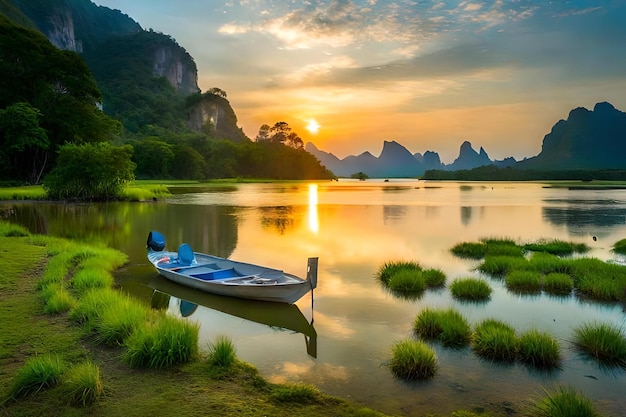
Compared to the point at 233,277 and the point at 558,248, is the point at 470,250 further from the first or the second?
the point at 233,277

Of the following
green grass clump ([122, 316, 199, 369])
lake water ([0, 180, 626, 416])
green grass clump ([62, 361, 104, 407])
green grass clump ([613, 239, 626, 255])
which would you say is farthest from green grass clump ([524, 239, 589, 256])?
green grass clump ([62, 361, 104, 407])

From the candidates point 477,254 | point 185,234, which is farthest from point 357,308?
point 185,234

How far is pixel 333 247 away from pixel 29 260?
14.1 metres

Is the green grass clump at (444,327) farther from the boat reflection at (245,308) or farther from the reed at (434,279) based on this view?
the reed at (434,279)

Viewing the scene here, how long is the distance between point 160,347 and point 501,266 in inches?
567

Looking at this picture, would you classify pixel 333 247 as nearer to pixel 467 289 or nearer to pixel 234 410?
pixel 467 289

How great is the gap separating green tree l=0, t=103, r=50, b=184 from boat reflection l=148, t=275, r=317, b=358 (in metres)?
44.3

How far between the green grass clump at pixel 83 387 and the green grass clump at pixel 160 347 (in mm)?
A: 1033

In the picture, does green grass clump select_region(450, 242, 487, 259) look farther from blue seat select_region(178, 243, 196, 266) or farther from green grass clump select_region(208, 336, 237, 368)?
green grass clump select_region(208, 336, 237, 368)

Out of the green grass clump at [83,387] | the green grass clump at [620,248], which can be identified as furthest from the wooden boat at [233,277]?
the green grass clump at [620,248]

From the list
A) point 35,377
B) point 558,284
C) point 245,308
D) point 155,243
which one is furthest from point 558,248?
point 35,377

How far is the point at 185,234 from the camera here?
27.1 m

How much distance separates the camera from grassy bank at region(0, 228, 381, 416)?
6008mm

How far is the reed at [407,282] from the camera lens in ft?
48.1
